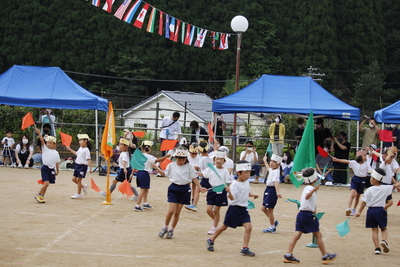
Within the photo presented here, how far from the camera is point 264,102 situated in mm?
18016

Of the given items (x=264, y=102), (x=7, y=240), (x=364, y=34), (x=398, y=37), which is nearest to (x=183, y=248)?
(x=7, y=240)

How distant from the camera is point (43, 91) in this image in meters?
19.2

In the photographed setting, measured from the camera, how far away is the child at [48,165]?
42.0 feet

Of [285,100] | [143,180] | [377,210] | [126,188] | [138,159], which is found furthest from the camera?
[285,100]

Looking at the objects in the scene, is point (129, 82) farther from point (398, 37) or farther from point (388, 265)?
point (388, 265)

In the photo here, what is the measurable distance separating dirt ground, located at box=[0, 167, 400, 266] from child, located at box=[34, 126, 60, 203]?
1.01 feet

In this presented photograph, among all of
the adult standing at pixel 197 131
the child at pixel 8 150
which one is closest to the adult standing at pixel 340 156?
the adult standing at pixel 197 131

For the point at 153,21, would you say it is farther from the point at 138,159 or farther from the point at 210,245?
the point at 210,245

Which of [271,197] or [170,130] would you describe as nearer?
[271,197]

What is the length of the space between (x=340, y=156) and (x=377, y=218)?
31.5 feet

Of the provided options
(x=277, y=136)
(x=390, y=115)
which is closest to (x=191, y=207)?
(x=277, y=136)

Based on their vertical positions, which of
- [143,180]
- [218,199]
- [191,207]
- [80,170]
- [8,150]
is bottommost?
[191,207]

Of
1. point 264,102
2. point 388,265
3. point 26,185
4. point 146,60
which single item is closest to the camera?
point 388,265

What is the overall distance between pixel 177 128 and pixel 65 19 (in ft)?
92.3
